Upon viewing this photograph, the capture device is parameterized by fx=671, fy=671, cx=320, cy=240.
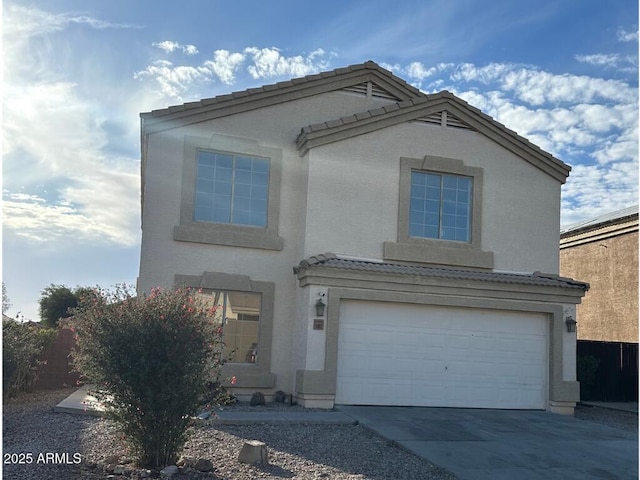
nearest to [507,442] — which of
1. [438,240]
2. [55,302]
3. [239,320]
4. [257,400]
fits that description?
[257,400]

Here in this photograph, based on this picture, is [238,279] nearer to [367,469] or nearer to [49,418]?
[49,418]

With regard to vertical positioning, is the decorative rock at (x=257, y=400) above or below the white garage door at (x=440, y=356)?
below

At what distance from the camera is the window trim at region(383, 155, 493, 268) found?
15.7m

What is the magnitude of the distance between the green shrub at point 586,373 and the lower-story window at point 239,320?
9.52 m

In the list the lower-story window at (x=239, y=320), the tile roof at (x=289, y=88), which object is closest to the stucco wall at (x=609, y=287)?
the tile roof at (x=289, y=88)

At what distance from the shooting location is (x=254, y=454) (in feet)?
28.4

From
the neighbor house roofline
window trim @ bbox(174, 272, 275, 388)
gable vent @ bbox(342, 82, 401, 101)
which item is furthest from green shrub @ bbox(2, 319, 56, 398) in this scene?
the neighbor house roofline

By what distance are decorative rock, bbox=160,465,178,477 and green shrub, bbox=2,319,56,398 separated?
6941 millimetres

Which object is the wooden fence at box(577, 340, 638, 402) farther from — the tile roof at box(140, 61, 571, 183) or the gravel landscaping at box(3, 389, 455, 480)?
the gravel landscaping at box(3, 389, 455, 480)

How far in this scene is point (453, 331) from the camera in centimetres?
1522

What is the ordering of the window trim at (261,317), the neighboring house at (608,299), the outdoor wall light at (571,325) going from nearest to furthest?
the window trim at (261,317)
the outdoor wall light at (571,325)
the neighboring house at (608,299)

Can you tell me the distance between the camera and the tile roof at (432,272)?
1452 cm

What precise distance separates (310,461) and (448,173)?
9272 millimetres

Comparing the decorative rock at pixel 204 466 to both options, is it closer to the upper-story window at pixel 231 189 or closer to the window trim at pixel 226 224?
the window trim at pixel 226 224
